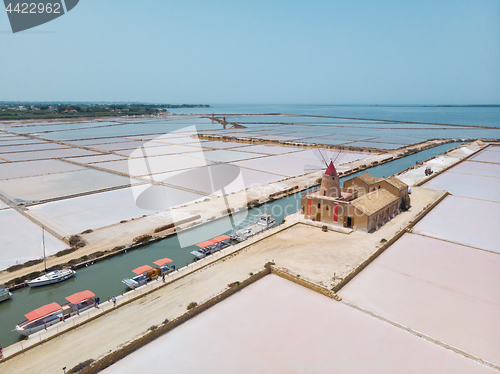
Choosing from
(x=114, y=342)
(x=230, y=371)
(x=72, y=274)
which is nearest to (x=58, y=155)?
(x=72, y=274)

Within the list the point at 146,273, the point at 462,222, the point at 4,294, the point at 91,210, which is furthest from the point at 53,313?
the point at 462,222

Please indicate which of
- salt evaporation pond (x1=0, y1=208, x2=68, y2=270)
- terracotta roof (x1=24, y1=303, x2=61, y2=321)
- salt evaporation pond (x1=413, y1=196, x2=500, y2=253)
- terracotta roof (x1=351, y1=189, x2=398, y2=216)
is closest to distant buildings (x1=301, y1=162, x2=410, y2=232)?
terracotta roof (x1=351, y1=189, x2=398, y2=216)

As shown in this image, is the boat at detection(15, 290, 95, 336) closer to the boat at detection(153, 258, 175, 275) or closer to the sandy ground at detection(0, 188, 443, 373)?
the sandy ground at detection(0, 188, 443, 373)

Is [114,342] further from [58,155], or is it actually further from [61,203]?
[58,155]

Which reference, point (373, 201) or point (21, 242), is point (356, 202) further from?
point (21, 242)

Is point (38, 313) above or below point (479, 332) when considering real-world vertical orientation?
above

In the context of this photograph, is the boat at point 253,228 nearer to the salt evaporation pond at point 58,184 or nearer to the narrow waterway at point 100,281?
the narrow waterway at point 100,281
